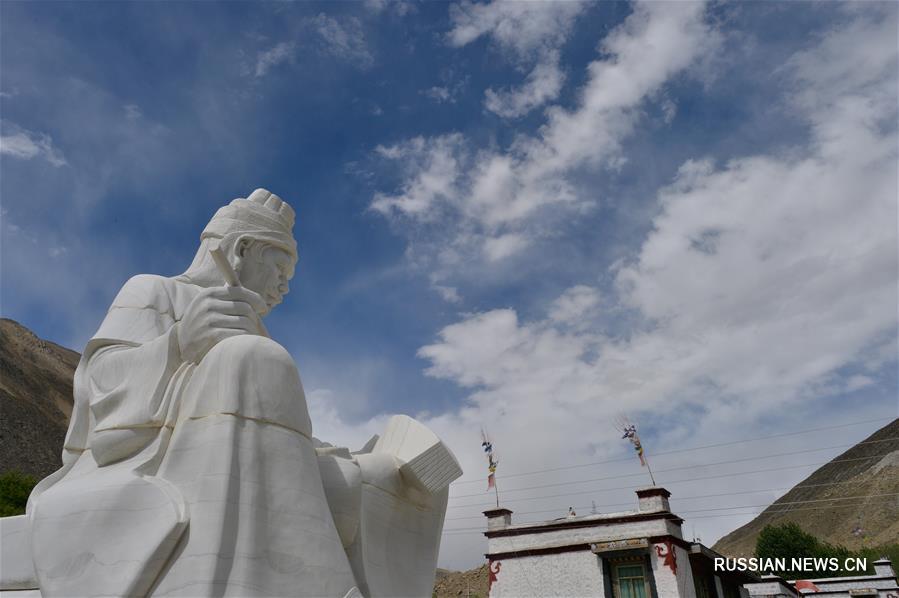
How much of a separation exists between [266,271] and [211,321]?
1311 millimetres

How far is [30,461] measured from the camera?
4384cm

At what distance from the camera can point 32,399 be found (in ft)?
170

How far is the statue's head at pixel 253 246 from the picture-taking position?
5.55 m

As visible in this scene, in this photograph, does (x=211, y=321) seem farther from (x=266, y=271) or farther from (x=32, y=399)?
(x=32, y=399)

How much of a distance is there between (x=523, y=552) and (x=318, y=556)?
17377 mm

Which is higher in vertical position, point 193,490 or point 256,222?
point 256,222

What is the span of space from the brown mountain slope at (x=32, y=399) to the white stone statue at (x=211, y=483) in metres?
43.4

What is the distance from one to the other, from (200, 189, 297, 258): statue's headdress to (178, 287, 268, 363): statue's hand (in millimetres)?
1155

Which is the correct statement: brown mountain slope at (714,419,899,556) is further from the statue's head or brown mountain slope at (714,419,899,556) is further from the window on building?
the statue's head

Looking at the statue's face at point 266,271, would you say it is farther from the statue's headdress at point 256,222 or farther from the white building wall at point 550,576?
the white building wall at point 550,576

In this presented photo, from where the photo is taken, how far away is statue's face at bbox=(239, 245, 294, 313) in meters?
5.55

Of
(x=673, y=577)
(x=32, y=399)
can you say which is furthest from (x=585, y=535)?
(x=32, y=399)

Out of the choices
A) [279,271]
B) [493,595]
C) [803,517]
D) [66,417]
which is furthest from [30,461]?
[803,517]

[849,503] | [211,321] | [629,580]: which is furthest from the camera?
[849,503]
